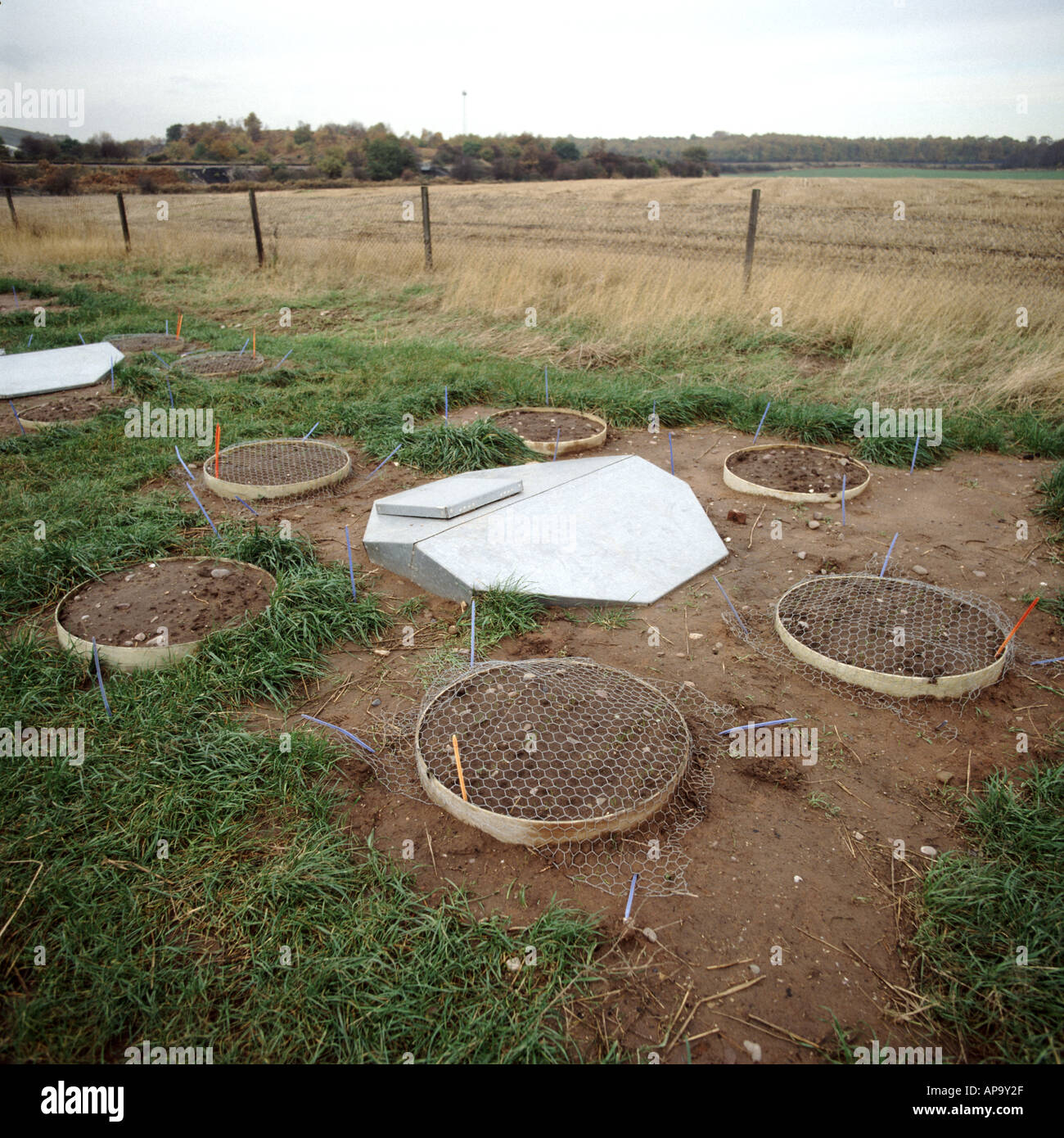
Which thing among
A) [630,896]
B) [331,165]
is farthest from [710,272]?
[331,165]

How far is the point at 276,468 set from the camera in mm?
5312

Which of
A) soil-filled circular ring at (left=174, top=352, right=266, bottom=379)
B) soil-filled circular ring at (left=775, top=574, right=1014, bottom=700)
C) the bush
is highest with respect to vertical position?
the bush

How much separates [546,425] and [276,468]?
2.26 metres

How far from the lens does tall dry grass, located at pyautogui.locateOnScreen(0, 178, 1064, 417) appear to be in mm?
7379

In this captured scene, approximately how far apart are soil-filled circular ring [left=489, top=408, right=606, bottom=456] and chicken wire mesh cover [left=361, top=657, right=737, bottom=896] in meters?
2.94

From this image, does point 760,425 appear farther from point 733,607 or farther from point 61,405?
point 61,405

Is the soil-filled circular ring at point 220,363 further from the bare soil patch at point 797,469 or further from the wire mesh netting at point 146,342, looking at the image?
the bare soil patch at point 797,469

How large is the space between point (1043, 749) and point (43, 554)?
484 centimetres

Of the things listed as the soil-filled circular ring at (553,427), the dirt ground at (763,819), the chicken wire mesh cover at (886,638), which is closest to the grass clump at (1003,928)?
the dirt ground at (763,819)

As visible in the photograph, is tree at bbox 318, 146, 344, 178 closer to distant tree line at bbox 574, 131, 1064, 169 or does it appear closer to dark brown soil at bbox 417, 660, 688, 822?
distant tree line at bbox 574, 131, 1064, 169

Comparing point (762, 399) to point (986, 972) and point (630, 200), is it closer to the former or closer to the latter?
point (986, 972)

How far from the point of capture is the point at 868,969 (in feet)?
6.79

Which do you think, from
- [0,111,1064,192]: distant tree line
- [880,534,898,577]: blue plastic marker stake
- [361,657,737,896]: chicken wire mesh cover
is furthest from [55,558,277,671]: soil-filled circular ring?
[0,111,1064,192]: distant tree line

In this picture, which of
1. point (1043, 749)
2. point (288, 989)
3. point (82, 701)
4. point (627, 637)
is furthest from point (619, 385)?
point (288, 989)
